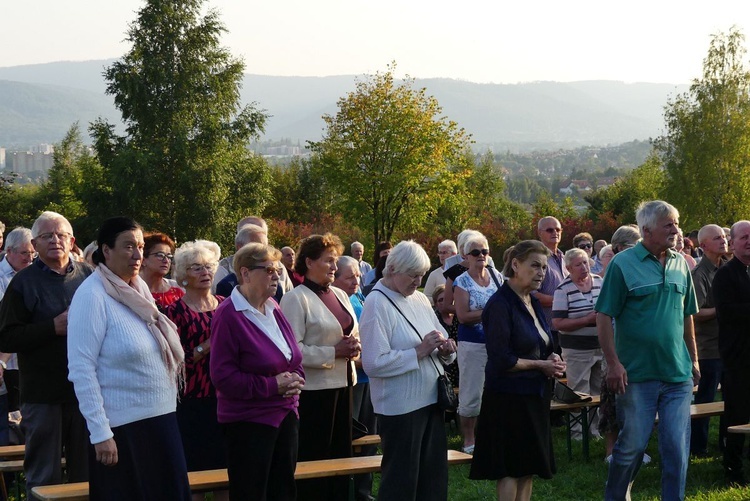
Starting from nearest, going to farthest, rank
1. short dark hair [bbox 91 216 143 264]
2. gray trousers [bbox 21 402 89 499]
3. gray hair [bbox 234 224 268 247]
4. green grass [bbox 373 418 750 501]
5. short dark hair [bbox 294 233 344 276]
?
1. short dark hair [bbox 91 216 143 264]
2. gray trousers [bbox 21 402 89 499]
3. short dark hair [bbox 294 233 344 276]
4. gray hair [bbox 234 224 268 247]
5. green grass [bbox 373 418 750 501]

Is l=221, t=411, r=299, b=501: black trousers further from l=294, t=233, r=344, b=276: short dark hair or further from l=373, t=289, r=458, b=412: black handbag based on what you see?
l=294, t=233, r=344, b=276: short dark hair

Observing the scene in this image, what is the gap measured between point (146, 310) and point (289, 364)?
95 cm

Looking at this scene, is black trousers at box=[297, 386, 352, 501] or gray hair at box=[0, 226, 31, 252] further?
gray hair at box=[0, 226, 31, 252]

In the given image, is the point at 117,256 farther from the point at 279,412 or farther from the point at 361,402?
the point at 361,402

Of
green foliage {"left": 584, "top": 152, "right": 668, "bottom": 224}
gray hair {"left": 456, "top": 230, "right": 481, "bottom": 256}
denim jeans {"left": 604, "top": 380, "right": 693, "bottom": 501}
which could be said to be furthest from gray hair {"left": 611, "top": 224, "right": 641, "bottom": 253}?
green foliage {"left": 584, "top": 152, "right": 668, "bottom": 224}

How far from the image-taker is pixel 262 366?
531 centimetres

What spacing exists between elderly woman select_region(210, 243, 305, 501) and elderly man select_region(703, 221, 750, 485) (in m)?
3.94

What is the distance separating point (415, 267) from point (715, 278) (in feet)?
10.3

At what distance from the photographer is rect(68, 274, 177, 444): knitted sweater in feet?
15.4

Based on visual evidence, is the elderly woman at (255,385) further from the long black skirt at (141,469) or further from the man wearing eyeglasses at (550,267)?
the man wearing eyeglasses at (550,267)

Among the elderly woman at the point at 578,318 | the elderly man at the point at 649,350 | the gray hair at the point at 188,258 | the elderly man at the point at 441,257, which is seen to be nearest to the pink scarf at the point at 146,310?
the gray hair at the point at 188,258

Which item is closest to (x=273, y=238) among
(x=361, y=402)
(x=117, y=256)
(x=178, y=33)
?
(x=178, y=33)

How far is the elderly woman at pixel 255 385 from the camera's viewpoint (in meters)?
5.29

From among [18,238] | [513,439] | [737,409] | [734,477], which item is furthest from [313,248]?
[734,477]
